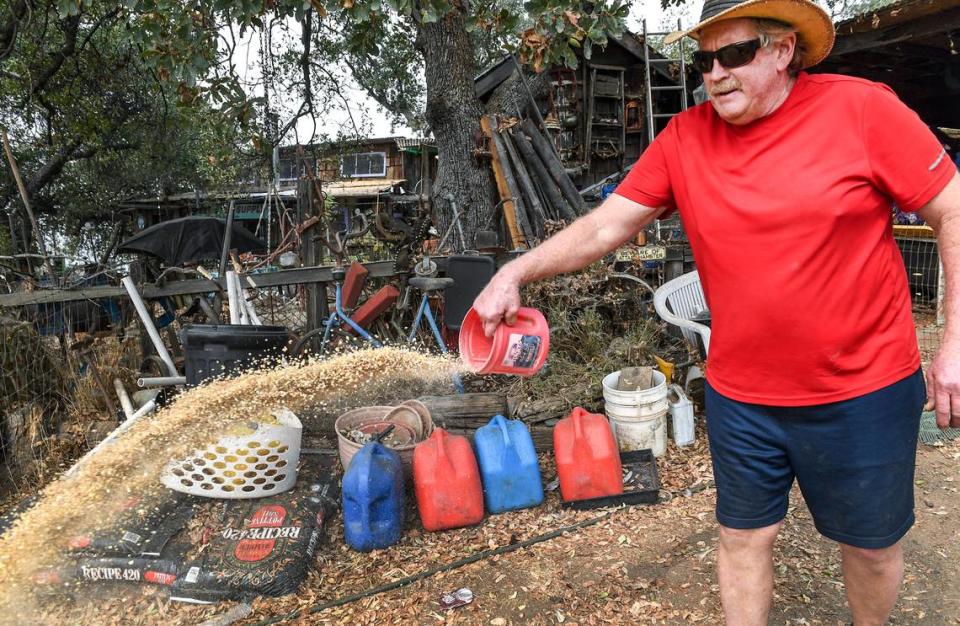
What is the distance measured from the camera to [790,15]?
1572 mm

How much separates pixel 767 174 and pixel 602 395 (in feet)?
9.22

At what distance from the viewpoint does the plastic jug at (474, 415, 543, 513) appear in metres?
3.46

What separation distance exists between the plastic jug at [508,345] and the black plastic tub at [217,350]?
2.12m

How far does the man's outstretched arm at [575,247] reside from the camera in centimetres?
189

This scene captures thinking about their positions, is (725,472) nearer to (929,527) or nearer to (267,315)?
(929,527)

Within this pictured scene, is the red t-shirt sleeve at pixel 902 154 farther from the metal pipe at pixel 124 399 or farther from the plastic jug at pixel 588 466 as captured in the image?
the metal pipe at pixel 124 399

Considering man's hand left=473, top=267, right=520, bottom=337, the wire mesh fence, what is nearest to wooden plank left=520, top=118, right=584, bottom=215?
the wire mesh fence

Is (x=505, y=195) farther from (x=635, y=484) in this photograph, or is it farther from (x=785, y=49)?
(x=785, y=49)

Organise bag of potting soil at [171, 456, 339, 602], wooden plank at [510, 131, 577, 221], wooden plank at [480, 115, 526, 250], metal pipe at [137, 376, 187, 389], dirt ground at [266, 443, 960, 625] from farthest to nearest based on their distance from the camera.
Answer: wooden plank at [510, 131, 577, 221]
wooden plank at [480, 115, 526, 250]
metal pipe at [137, 376, 187, 389]
bag of potting soil at [171, 456, 339, 602]
dirt ground at [266, 443, 960, 625]

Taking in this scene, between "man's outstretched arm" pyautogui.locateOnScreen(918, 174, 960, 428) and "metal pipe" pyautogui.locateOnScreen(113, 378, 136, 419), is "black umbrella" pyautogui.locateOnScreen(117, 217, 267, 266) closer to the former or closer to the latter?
"metal pipe" pyautogui.locateOnScreen(113, 378, 136, 419)

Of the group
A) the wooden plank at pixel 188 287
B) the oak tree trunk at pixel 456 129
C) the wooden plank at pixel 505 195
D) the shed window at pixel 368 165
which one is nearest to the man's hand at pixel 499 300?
the wooden plank at pixel 188 287

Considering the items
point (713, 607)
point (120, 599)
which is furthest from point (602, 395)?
point (120, 599)

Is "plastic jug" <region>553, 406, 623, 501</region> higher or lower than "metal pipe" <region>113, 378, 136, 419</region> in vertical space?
lower

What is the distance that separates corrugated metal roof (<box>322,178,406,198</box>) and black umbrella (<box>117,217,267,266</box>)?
28.0ft
